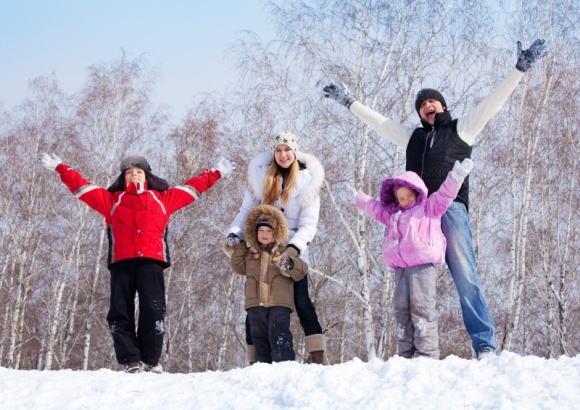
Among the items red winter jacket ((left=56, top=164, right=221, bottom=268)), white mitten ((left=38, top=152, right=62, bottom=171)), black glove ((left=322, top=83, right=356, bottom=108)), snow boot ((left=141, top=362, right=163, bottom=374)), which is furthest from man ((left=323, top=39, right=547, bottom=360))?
white mitten ((left=38, top=152, right=62, bottom=171))

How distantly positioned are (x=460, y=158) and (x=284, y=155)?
1392 millimetres

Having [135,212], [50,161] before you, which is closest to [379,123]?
[135,212]

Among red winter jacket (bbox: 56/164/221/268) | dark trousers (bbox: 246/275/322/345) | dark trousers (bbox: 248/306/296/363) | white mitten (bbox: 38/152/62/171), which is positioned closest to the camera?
dark trousers (bbox: 248/306/296/363)

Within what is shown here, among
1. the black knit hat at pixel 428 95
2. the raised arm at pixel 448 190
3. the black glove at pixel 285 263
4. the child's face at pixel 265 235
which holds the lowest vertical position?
the black glove at pixel 285 263

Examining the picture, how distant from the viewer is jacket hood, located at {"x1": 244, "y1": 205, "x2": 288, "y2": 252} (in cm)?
455

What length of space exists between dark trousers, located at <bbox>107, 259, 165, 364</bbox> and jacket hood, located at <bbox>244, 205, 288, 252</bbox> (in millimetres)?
816

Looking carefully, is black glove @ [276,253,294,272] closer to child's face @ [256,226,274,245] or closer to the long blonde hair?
child's face @ [256,226,274,245]

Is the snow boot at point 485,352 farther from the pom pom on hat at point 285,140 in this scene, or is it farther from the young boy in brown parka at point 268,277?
the pom pom on hat at point 285,140

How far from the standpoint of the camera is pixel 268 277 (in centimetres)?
443

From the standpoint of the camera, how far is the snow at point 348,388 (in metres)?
2.71

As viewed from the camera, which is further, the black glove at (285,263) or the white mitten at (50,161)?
the white mitten at (50,161)

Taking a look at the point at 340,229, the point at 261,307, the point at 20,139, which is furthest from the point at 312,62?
the point at 20,139

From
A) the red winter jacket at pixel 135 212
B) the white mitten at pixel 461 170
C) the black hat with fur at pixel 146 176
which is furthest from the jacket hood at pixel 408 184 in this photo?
the black hat with fur at pixel 146 176

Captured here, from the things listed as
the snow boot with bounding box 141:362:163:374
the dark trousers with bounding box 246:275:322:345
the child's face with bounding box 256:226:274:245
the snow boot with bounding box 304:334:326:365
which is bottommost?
the snow boot with bounding box 141:362:163:374
